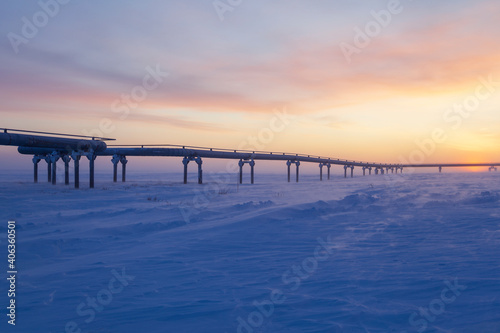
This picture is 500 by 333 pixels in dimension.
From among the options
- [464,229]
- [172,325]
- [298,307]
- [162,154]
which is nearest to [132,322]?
[172,325]

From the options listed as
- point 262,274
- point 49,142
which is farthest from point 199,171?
point 262,274

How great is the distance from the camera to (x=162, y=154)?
105 feet

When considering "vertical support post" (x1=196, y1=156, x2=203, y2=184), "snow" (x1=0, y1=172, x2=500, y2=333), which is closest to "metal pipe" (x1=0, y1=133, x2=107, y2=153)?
"vertical support post" (x1=196, y1=156, x2=203, y2=184)

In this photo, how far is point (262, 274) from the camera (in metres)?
5.34

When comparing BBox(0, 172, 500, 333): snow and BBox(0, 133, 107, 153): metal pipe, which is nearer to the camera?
BBox(0, 172, 500, 333): snow

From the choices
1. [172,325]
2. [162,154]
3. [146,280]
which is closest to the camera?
[172,325]

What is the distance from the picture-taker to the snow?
382 centimetres

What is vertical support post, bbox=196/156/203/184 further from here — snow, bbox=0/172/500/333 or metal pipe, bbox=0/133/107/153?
snow, bbox=0/172/500/333

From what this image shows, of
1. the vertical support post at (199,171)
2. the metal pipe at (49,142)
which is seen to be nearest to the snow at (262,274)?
the metal pipe at (49,142)

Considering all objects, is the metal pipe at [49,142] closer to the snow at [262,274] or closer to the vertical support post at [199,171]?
the vertical support post at [199,171]

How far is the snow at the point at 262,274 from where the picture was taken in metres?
3.82

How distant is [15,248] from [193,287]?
4.73m

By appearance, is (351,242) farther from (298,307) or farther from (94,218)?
(94,218)

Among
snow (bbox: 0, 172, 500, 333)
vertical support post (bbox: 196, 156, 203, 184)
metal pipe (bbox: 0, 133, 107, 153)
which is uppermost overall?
metal pipe (bbox: 0, 133, 107, 153)
